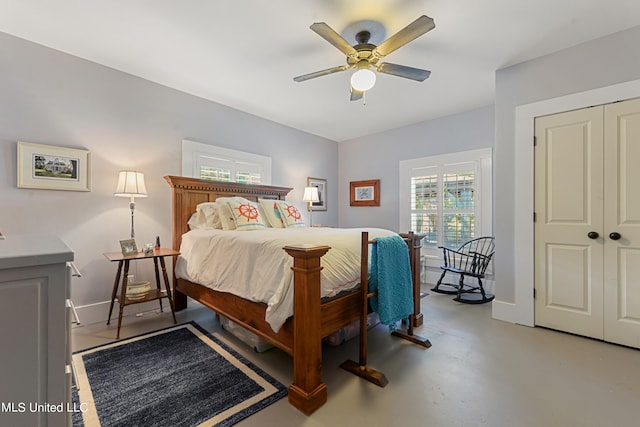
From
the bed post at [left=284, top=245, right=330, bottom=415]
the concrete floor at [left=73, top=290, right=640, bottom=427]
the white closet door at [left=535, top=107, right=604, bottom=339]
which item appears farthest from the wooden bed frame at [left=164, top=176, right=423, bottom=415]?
A: the white closet door at [left=535, top=107, right=604, bottom=339]

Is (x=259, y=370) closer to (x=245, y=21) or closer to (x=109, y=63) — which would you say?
(x=245, y=21)

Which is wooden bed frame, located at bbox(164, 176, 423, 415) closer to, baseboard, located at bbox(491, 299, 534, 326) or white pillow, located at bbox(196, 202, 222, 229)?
white pillow, located at bbox(196, 202, 222, 229)

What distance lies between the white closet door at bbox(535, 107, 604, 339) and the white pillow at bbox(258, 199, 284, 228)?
267 centimetres

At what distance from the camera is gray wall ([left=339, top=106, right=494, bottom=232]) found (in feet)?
12.7

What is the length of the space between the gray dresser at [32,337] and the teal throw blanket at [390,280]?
167cm

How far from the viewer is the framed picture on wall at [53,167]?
2.32 metres

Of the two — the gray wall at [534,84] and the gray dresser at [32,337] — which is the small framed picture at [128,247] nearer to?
the gray dresser at [32,337]

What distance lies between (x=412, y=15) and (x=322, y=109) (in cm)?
194

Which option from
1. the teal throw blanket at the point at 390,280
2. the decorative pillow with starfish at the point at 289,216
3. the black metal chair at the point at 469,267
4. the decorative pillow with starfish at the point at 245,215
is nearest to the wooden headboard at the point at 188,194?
the decorative pillow with starfish at the point at 245,215

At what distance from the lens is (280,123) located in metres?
4.40

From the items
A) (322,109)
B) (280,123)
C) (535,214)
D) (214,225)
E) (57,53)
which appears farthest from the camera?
(280,123)

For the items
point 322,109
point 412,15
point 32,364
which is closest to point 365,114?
point 322,109

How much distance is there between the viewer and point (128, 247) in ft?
8.61

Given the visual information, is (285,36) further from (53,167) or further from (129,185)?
(53,167)
